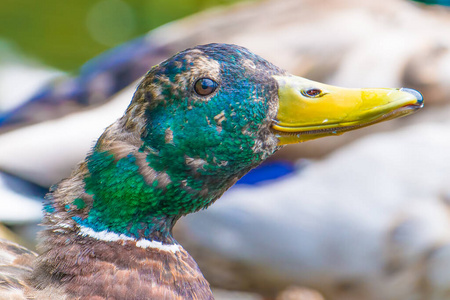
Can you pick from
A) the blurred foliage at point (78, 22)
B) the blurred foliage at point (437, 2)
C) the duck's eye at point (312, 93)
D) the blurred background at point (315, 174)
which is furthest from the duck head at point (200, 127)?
the blurred foliage at point (78, 22)

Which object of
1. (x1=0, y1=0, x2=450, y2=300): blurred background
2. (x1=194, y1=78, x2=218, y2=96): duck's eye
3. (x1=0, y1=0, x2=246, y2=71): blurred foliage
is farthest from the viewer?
(x1=0, y1=0, x2=246, y2=71): blurred foliage

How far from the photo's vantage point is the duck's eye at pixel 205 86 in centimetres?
139

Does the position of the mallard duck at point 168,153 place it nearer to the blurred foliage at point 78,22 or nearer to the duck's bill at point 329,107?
the duck's bill at point 329,107

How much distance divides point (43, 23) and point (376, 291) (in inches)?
139

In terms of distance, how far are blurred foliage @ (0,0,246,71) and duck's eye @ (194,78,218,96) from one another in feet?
11.6

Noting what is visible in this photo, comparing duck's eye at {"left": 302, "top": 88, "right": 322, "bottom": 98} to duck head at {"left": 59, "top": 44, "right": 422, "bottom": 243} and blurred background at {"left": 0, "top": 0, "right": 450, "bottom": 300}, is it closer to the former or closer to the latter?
duck head at {"left": 59, "top": 44, "right": 422, "bottom": 243}

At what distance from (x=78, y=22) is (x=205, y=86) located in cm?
403

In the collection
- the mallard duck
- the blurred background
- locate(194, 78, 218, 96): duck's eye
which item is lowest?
the blurred background

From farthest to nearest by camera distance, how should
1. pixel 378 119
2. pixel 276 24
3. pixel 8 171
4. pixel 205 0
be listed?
pixel 205 0 → pixel 276 24 → pixel 8 171 → pixel 378 119

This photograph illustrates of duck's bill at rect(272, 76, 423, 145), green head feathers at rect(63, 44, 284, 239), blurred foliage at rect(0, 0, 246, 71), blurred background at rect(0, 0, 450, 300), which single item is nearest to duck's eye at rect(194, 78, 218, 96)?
green head feathers at rect(63, 44, 284, 239)

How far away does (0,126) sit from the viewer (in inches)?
105

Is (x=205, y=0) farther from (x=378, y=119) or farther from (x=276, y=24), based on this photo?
(x=378, y=119)

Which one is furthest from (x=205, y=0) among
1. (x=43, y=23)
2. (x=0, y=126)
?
(x=0, y=126)

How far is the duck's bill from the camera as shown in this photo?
1399 mm
